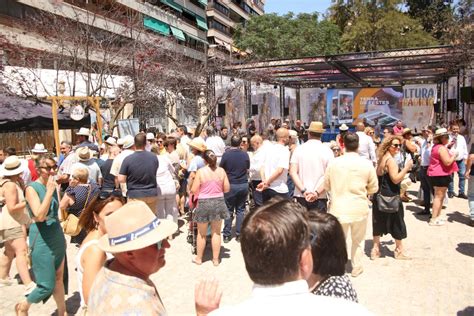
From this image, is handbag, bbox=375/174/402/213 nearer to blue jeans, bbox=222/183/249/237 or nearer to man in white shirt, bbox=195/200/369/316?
blue jeans, bbox=222/183/249/237

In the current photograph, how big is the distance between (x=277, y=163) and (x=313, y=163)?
834 millimetres

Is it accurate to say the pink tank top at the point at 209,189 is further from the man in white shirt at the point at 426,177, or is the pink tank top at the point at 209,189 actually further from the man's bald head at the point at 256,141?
the man in white shirt at the point at 426,177

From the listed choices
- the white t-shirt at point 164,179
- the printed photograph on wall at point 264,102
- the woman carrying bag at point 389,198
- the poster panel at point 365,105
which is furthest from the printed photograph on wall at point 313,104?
the woman carrying bag at point 389,198

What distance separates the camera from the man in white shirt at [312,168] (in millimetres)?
5477

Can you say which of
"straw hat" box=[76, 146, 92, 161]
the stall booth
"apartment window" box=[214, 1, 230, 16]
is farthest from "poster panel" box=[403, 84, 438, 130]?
"apartment window" box=[214, 1, 230, 16]

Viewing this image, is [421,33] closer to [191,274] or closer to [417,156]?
[417,156]

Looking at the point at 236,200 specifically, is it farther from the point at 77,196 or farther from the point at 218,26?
the point at 218,26

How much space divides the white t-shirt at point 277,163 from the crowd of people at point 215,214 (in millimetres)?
15

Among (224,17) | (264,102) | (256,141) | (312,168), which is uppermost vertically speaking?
(224,17)

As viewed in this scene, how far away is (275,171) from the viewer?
6191 mm

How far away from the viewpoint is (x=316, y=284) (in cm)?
221

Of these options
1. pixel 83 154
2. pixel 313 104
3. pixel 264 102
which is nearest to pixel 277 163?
pixel 83 154

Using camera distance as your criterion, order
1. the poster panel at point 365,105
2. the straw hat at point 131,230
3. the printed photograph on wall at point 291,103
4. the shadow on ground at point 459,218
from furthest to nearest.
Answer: the printed photograph on wall at point 291,103
the poster panel at point 365,105
the shadow on ground at point 459,218
the straw hat at point 131,230

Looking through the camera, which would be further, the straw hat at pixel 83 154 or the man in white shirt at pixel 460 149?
the man in white shirt at pixel 460 149
